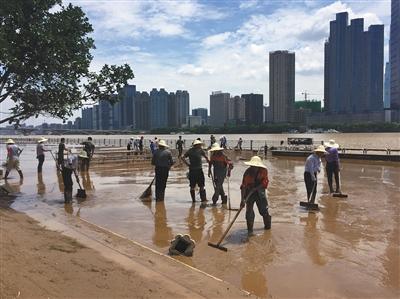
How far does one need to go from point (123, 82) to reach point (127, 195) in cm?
352

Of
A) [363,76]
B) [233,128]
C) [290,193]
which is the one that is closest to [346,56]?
[363,76]

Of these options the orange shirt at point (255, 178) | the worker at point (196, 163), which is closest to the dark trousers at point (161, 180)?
the worker at point (196, 163)

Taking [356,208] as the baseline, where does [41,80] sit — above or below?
above

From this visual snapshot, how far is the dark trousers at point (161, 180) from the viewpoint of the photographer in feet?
40.9

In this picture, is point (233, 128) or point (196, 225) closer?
point (196, 225)

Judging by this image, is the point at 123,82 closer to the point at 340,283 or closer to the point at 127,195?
the point at 127,195

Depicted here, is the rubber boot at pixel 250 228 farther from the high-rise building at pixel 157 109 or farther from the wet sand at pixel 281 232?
the high-rise building at pixel 157 109

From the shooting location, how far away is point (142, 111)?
154 m

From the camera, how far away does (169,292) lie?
18.4 ft

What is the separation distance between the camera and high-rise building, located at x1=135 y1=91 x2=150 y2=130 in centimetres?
15100

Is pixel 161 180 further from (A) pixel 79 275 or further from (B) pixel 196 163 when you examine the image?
(A) pixel 79 275

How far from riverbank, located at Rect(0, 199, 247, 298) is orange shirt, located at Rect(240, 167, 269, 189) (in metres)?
2.39

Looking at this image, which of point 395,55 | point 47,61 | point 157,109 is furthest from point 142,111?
point 47,61

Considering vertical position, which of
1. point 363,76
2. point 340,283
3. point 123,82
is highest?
point 363,76
